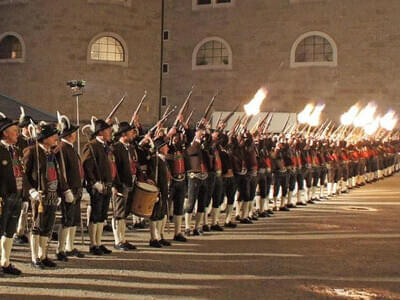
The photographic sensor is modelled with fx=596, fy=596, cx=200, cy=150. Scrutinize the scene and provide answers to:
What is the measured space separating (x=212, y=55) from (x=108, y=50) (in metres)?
5.46

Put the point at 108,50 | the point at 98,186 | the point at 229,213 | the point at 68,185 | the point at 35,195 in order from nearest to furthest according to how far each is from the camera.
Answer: the point at 35,195 < the point at 68,185 < the point at 98,186 < the point at 229,213 < the point at 108,50

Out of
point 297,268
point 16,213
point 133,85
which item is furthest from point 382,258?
point 133,85

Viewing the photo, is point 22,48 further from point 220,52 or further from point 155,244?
point 155,244

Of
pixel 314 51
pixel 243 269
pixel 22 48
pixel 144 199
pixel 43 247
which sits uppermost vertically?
pixel 22 48

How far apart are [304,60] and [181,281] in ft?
79.9

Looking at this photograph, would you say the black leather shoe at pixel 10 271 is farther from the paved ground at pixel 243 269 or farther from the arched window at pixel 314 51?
the arched window at pixel 314 51

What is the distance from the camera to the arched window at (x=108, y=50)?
3012 centimetres

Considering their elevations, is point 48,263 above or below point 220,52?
below

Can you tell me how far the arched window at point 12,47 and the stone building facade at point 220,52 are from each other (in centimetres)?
11

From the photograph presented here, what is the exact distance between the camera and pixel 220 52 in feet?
103

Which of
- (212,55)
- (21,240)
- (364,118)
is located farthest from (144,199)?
(212,55)

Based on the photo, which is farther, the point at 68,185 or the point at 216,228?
the point at 216,228

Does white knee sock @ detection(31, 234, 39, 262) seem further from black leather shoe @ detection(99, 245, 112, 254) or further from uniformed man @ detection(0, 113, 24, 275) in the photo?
black leather shoe @ detection(99, 245, 112, 254)

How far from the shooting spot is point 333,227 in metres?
11.5
